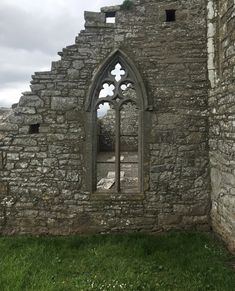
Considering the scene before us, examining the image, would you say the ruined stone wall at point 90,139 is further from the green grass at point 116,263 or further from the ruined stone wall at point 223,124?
the green grass at point 116,263

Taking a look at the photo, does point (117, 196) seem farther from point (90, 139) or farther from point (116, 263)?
point (116, 263)

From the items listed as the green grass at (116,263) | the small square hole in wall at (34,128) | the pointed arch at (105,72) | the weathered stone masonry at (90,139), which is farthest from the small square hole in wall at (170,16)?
the green grass at (116,263)

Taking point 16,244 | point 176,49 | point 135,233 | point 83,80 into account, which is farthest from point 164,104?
point 16,244

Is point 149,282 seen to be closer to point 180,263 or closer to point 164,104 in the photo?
point 180,263

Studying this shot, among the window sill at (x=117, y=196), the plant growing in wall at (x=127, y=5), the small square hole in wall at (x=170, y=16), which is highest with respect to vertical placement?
the plant growing in wall at (x=127, y=5)

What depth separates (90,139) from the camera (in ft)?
19.6

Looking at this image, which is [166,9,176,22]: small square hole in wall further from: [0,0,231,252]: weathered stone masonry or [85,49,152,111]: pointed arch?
[85,49,152,111]: pointed arch

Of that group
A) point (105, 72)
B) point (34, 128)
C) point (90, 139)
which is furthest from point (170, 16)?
point (34, 128)

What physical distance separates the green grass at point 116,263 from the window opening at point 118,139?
127cm

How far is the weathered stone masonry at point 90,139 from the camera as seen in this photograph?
5938 mm

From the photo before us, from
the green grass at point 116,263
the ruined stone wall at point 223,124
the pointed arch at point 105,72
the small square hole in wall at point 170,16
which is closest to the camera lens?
the green grass at point 116,263

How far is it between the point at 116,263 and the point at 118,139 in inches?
92.9

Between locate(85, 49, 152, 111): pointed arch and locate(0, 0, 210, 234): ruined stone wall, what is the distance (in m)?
0.09

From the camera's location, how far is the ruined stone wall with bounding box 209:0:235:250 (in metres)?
4.83
